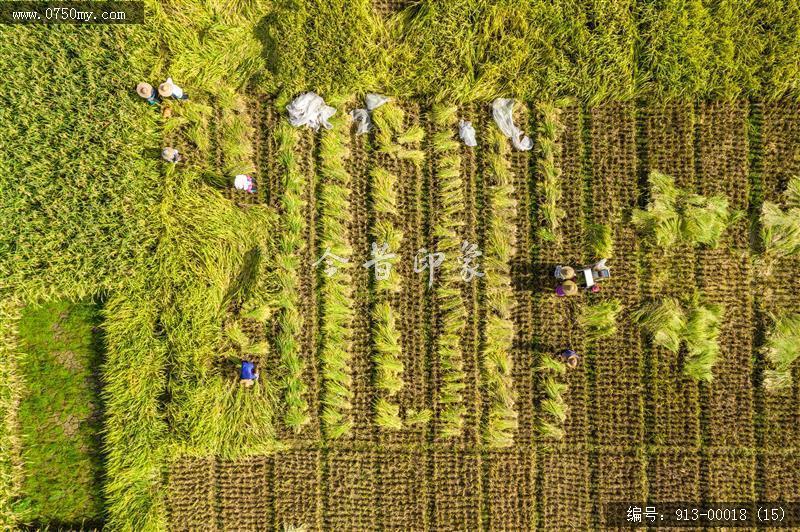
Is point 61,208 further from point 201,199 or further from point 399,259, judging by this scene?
point 399,259

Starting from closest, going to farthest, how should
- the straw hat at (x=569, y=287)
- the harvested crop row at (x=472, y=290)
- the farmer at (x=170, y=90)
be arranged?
the straw hat at (x=569, y=287) < the farmer at (x=170, y=90) < the harvested crop row at (x=472, y=290)

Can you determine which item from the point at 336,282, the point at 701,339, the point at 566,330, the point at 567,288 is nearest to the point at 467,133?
the point at 567,288

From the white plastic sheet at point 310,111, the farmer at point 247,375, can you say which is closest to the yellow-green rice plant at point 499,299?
the white plastic sheet at point 310,111

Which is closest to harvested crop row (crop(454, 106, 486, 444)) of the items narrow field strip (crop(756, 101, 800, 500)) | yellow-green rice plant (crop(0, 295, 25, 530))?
narrow field strip (crop(756, 101, 800, 500))

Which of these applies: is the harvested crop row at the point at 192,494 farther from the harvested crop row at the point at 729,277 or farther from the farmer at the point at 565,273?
the harvested crop row at the point at 729,277

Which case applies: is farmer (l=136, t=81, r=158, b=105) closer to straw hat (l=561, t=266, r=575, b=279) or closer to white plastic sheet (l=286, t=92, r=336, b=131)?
white plastic sheet (l=286, t=92, r=336, b=131)

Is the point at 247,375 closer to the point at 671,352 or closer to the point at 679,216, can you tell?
the point at 671,352
